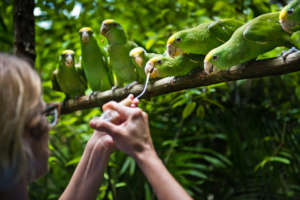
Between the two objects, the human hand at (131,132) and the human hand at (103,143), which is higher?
the human hand at (131,132)

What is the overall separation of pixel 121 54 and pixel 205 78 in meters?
0.53

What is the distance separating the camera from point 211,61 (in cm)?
100

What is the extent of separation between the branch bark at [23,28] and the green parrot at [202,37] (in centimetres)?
74

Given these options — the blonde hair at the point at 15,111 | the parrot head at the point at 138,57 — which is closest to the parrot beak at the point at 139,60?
the parrot head at the point at 138,57

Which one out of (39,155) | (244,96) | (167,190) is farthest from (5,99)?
(244,96)

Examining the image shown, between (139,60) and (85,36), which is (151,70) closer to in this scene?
(139,60)

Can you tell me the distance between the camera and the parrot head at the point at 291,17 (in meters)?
0.82

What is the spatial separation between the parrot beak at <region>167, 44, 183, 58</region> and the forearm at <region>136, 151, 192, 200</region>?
53 centimetres

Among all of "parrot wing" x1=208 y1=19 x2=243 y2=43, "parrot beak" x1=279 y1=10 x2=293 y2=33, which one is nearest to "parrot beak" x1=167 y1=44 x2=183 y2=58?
"parrot wing" x1=208 y1=19 x2=243 y2=43

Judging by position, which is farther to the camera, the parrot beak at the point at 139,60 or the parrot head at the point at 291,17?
the parrot beak at the point at 139,60

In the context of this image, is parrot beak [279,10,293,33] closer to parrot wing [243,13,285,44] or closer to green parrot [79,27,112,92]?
parrot wing [243,13,285,44]

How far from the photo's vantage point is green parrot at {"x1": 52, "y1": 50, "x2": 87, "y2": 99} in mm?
1668

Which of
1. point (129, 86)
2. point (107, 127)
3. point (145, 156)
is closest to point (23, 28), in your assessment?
point (129, 86)

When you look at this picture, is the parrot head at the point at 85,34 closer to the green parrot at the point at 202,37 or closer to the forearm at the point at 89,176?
the green parrot at the point at 202,37
